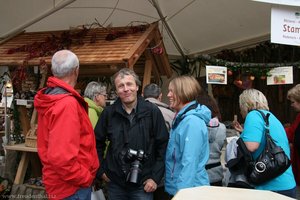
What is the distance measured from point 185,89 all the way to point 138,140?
1.55ft

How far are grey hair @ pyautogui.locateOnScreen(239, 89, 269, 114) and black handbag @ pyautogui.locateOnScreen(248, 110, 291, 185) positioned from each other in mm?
141

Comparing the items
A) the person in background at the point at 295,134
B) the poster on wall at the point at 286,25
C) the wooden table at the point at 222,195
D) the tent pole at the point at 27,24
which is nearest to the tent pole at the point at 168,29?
the tent pole at the point at 27,24

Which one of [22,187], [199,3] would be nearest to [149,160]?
[22,187]

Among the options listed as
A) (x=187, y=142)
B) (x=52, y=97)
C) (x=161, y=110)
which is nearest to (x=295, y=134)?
(x=161, y=110)

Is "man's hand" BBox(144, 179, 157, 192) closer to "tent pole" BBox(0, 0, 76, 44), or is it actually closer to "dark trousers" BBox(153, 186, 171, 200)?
"dark trousers" BBox(153, 186, 171, 200)

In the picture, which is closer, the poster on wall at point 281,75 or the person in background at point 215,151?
the person in background at point 215,151

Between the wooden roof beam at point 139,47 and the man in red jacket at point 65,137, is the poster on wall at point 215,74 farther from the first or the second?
the man in red jacket at point 65,137

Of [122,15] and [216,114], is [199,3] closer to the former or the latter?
[122,15]

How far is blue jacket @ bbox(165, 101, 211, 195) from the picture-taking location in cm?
202

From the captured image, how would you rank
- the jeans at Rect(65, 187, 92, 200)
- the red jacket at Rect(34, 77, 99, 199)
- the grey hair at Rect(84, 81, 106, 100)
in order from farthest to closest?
the grey hair at Rect(84, 81, 106, 100)
the jeans at Rect(65, 187, 92, 200)
the red jacket at Rect(34, 77, 99, 199)

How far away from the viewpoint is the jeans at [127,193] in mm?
2293

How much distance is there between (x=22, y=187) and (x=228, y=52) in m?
3.31

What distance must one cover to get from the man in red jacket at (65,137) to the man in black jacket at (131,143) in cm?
26

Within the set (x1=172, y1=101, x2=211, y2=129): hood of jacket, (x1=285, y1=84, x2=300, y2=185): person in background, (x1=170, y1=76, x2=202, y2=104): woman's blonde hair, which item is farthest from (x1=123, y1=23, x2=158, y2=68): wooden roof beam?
(x1=285, y1=84, x2=300, y2=185): person in background
